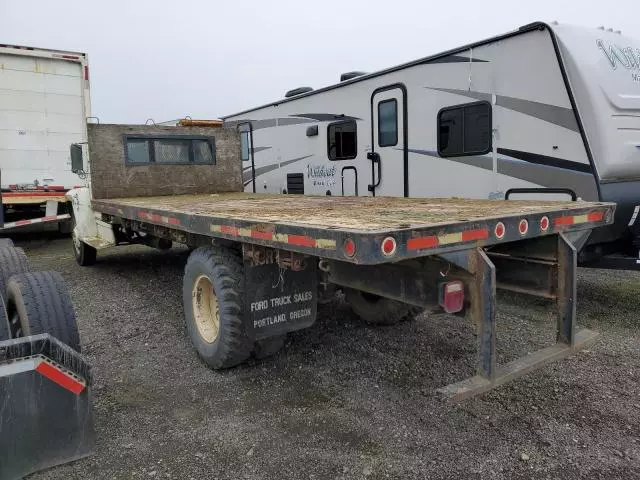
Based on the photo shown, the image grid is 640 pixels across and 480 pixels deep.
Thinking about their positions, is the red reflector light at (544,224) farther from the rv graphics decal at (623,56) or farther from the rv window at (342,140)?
the rv window at (342,140)

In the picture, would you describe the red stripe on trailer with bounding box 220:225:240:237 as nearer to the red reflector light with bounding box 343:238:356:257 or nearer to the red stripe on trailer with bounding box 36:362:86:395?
the red reflector light with bounding box 343:238:356:257

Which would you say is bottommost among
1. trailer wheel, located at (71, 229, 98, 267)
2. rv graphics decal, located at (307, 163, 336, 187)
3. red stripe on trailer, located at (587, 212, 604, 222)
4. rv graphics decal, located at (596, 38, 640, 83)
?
trailer wheel, located at (71, 229, 98, 267)

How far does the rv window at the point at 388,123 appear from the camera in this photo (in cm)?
694

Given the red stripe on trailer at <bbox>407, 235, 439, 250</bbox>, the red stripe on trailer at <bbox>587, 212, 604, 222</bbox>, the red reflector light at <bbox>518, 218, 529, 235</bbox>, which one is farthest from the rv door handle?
the red stripe on trailer at <bbox>407, 235, 439, 250</bbox>

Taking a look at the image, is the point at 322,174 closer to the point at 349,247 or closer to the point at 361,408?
the point at 361,408

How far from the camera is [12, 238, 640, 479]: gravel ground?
2877mm

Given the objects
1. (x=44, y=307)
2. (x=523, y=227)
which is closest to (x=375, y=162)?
(x=523, y=227)

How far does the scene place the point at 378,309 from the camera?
488cm

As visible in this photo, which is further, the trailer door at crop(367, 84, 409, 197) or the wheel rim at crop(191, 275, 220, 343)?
the trailer door at crop(367, 84, 409, 197)

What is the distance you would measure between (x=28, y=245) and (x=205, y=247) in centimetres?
920

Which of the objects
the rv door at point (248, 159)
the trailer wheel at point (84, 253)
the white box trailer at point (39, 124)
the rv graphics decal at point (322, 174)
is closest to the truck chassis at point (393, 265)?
the rv graphics decal at point (322, 174)

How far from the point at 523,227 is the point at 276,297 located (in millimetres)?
1692

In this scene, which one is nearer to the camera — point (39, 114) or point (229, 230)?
point (229, 230)

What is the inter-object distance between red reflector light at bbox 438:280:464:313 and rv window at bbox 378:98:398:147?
4.41m
